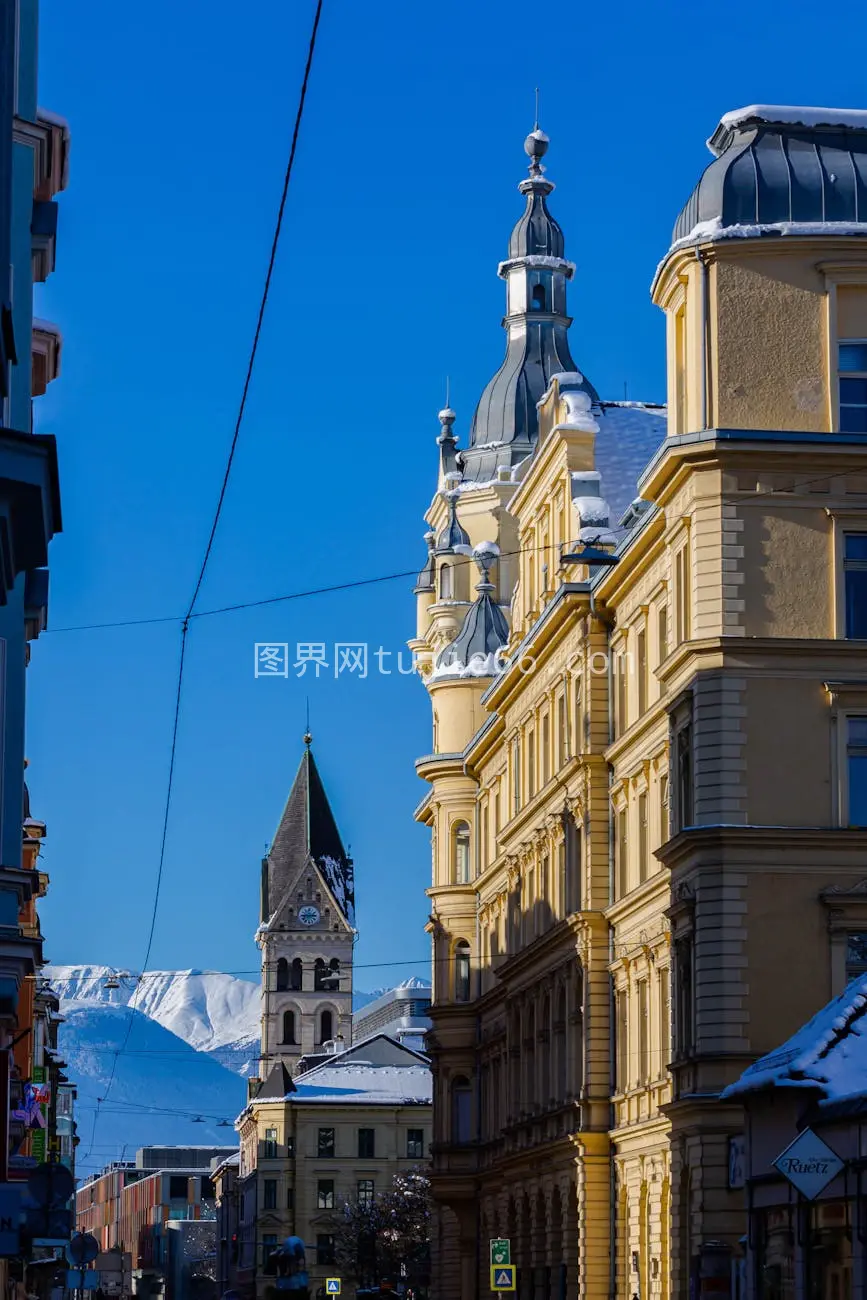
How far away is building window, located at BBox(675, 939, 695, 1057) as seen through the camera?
4125cm

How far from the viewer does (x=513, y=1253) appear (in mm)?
61531

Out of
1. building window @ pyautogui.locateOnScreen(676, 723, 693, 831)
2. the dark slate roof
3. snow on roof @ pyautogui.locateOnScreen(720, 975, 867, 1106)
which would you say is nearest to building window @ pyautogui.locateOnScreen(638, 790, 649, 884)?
building window @ pyautogui.locateOnScreen(676, 723, 693, 831)

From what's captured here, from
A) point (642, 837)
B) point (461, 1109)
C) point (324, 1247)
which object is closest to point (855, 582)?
point (642, 837)

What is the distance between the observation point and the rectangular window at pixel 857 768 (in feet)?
135

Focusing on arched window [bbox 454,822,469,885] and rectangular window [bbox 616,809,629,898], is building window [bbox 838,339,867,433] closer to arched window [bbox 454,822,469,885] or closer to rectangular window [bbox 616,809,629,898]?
rectangular window [bbox 616,809,629,898]

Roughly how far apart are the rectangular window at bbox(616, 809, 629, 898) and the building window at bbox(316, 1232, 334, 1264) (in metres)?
85.0

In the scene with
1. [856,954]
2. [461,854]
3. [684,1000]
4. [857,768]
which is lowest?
[684,1000]

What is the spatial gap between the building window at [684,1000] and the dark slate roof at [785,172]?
1177cm

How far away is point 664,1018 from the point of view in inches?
1756

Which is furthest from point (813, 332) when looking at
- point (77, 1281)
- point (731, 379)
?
point (77, 1281)

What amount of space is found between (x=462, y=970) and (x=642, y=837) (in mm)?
25578

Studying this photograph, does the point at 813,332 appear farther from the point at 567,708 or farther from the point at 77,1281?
the point at 77,1281

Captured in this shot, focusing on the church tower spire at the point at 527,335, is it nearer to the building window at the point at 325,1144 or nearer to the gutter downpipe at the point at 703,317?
the gutter downpipe at the point at 703,317

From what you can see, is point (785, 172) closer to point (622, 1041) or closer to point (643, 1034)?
point (643, 1034)
